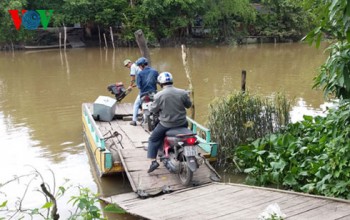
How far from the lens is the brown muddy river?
7.12m

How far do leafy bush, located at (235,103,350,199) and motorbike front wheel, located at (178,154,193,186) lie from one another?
1.16 m

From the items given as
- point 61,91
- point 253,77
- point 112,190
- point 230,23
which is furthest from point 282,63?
point 112,190

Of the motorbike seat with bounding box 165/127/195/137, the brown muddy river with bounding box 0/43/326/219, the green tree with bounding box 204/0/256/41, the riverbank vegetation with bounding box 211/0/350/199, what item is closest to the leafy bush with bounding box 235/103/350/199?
the riverbank vegetation with bounding box 211/0/350/199

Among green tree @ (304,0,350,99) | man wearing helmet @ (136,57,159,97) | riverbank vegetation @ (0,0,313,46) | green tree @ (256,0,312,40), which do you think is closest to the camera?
green tree @ (304,0,350,99)

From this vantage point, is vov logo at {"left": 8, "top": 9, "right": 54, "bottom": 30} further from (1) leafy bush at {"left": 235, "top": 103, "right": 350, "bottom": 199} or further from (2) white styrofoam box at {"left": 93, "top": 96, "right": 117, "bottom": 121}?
(1) leafy bush at {"left": 235, "top": 103, "right": 350, "bottom": 199}

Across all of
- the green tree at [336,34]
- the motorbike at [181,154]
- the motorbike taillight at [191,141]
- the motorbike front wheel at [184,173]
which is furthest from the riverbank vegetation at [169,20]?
the green tree at [336,34]

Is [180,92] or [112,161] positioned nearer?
[180,92]

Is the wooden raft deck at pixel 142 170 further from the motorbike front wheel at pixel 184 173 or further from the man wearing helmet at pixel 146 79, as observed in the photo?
the man wearing helmet at pixel 146 79

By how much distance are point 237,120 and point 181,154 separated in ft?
5.42

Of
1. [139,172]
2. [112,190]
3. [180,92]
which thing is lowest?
[112,190]

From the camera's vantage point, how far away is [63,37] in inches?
1329

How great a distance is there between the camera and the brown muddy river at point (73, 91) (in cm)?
712

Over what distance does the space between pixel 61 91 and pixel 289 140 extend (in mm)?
10538

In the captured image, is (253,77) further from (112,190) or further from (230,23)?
(230,23)
